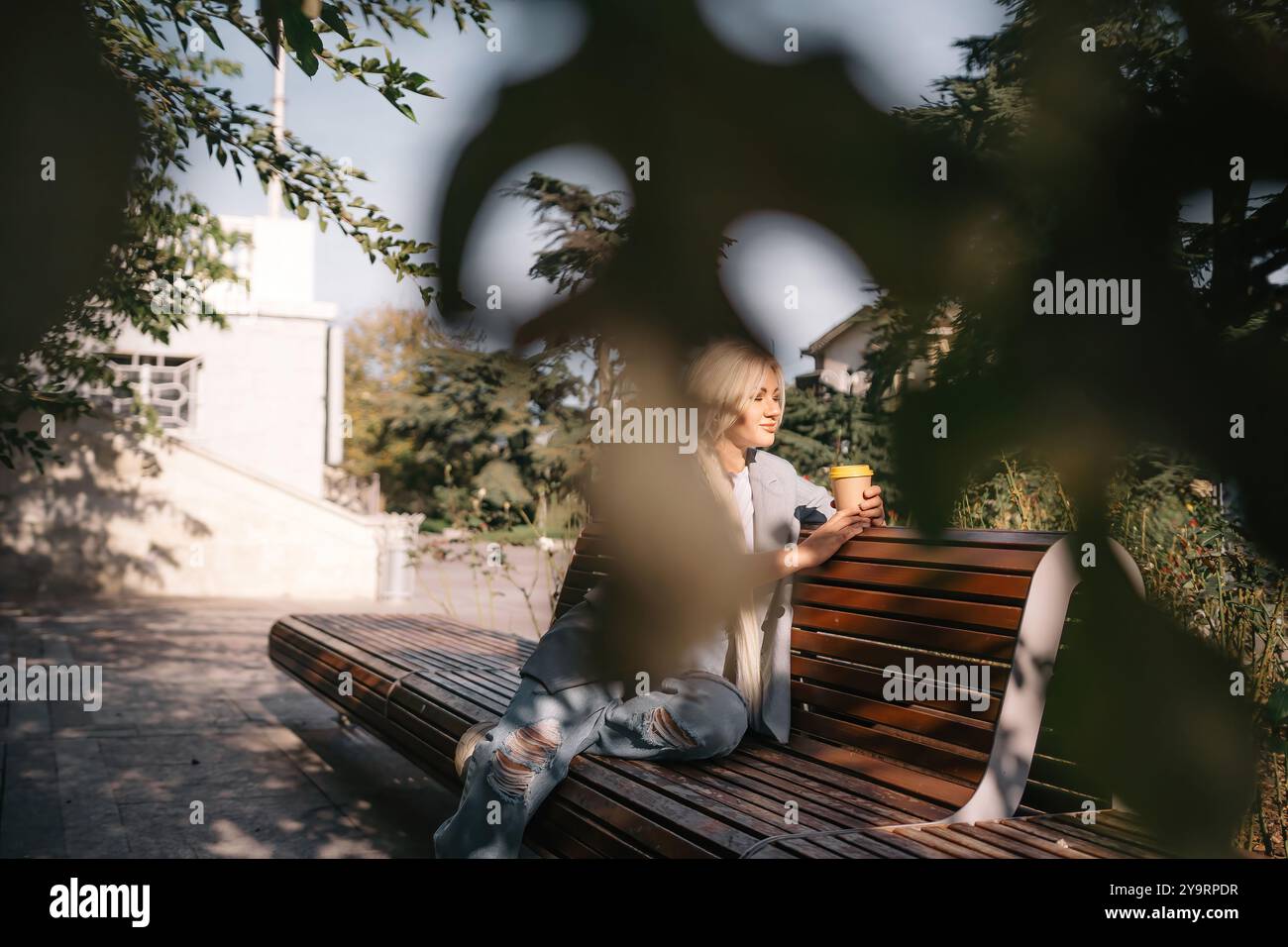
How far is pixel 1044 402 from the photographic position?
1.49ft

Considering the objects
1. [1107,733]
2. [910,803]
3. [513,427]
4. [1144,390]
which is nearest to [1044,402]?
[1144,390]

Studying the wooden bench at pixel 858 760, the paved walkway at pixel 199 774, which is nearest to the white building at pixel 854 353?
the wooden bench at pixel 858 760

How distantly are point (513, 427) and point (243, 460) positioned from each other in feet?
44.3

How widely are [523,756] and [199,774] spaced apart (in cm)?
267

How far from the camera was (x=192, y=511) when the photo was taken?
37.0ft

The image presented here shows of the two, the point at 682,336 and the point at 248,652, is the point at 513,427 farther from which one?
the point at 248,652

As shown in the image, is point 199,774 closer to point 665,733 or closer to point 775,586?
point 665,733
